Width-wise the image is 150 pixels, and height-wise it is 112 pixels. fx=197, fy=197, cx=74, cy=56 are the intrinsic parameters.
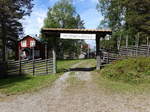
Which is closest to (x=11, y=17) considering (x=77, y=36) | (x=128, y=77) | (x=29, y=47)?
(x=29, y=47)

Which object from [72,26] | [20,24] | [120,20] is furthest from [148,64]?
[72,26]

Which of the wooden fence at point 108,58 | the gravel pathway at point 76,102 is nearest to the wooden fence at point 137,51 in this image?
the wooden fence at point 108,58

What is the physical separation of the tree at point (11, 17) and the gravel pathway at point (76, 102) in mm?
16809

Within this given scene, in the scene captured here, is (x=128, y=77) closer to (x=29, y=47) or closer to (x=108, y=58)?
(x=108, y=58)

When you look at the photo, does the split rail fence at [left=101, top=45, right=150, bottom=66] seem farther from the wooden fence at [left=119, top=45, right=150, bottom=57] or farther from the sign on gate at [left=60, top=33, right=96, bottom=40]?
the sign on gate at [left=60, top=33, right=96, bottom=40]

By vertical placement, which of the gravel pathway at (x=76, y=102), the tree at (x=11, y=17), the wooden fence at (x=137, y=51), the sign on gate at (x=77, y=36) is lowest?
the gravel pathway at (x=76, y=102)

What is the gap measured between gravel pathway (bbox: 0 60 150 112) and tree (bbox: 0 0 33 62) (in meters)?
16.8

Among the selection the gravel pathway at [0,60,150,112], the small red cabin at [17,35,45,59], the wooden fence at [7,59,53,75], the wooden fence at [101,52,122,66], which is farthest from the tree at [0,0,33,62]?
the gravel pathway at [0,60,150,112]

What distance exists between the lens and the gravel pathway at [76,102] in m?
6.08

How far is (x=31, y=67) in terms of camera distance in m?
14.6

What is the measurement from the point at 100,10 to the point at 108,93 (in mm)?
34692

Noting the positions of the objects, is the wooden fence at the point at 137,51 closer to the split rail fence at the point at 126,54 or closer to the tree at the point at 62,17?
the split rail fence at the point at 126,54

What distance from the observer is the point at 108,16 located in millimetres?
39312

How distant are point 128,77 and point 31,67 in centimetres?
730
